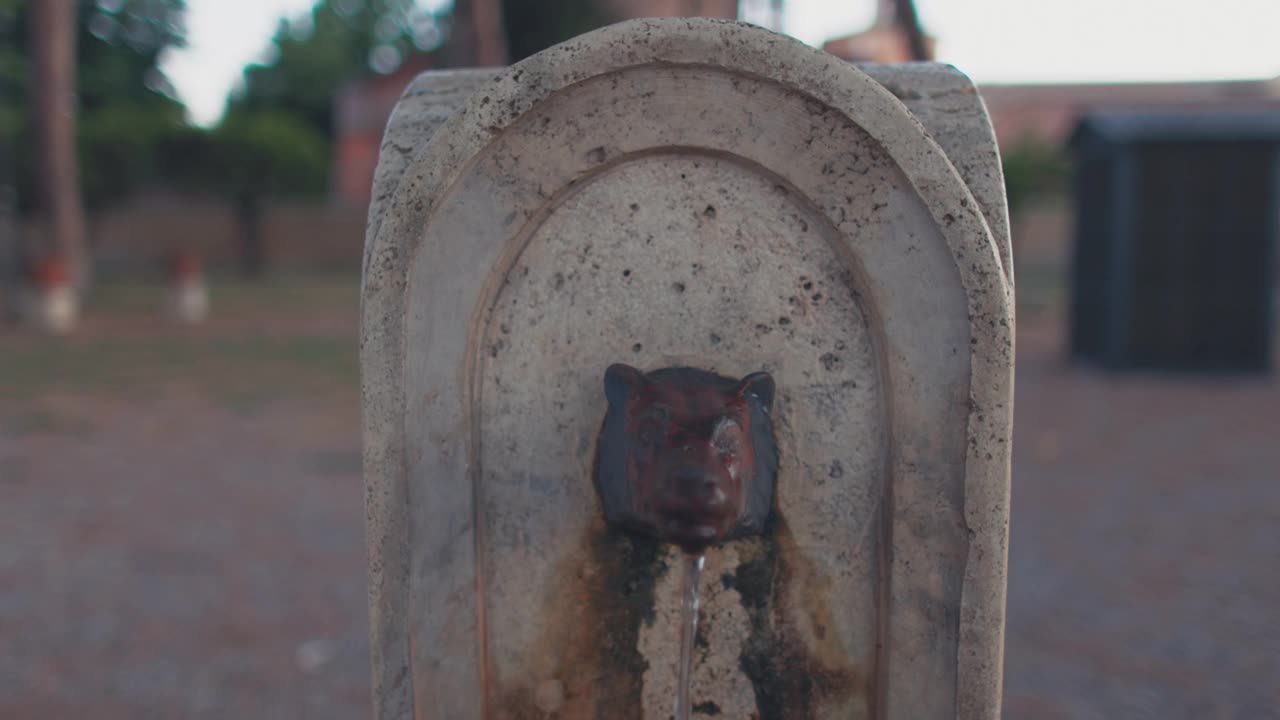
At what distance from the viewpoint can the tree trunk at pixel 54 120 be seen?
12.5 meters

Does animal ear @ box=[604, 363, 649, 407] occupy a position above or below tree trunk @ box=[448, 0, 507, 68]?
below

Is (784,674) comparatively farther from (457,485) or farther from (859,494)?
(457,485)

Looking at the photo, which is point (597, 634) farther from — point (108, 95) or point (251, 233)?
point (108, 95)

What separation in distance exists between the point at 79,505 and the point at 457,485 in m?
4.21

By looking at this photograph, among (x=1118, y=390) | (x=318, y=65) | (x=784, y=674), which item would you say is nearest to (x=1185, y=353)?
(x=1118, y=390)

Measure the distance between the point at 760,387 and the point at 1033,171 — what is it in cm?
2058

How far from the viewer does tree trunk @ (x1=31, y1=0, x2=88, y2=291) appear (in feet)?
41.0

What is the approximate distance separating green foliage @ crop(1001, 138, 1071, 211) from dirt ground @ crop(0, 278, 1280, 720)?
12734 mm

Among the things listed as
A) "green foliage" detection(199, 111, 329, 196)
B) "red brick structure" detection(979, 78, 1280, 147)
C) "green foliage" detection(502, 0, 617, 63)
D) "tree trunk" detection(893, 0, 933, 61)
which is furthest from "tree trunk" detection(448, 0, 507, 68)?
"red brick structure" detection(979, 78, 1280, 147)

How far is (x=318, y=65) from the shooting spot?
3266 cm

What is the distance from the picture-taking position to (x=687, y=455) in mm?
1663

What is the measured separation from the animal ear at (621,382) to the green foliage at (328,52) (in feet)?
102

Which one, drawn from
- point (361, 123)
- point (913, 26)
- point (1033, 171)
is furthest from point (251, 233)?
point (913, 26)

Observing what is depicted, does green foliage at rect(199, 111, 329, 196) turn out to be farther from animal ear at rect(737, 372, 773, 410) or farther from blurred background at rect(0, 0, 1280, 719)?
animal ear at rect(737, 372, 773, 410)
